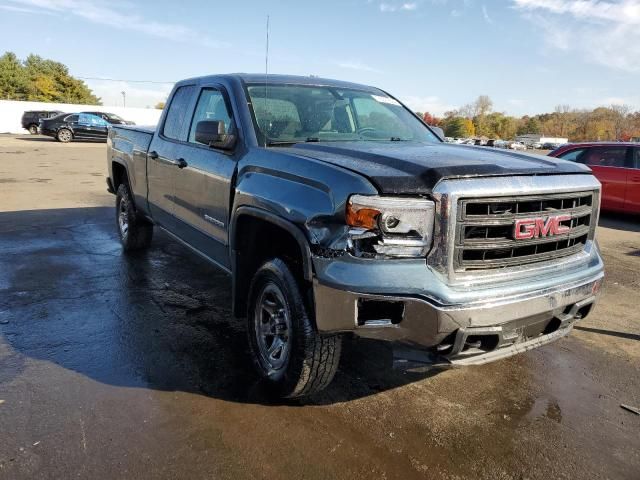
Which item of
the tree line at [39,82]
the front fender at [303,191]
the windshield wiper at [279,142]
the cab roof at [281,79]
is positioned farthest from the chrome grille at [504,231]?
the tree line at [39,82]

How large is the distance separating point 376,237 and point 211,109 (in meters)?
2.36

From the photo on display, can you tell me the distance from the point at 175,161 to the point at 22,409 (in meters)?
2.33

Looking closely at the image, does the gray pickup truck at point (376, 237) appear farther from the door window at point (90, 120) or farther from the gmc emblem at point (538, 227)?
the door window at point (90, 120)

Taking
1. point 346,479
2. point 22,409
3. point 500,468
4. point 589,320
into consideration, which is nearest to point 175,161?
point 22,409

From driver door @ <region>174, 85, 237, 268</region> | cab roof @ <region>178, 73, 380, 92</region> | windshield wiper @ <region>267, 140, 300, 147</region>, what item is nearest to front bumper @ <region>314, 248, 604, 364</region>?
windshield wiper @ <region>267, 140, 300, 147</region>

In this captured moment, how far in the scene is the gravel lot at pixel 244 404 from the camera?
8.57 ft

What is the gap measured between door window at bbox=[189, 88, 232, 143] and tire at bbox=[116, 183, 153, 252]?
2134mm

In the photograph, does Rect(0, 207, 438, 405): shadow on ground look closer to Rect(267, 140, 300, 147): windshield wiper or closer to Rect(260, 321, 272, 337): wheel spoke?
Rect(260, 321, 272, 337): wheel spoke

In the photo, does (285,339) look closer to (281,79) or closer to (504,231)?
(504,231)

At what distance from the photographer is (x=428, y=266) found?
2.54 meters

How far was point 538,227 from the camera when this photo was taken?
2.82 m

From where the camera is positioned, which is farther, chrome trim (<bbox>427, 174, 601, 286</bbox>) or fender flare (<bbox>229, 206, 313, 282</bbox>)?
fender flare (<bbox>229, 206, 313, 282</bbox>)

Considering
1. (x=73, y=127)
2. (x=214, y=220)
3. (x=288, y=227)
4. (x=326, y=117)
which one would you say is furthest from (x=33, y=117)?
(x=288, y=227)

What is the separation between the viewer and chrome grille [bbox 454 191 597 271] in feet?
8.55
